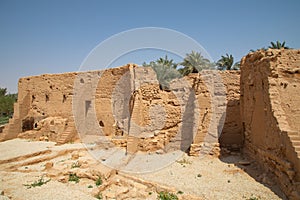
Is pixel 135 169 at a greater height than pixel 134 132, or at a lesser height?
lesser

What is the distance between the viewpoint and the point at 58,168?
8.29m

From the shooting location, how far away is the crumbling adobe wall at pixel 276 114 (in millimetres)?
5430

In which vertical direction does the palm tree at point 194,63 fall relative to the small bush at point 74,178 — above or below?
above

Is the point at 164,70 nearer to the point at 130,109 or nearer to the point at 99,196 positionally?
the point at 130,109

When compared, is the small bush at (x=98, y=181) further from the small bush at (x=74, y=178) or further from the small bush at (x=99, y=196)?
the small bush at (x=99, y=196)

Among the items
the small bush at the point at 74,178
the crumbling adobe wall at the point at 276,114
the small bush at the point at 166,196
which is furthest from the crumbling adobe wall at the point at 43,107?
the crumbling adobe wall at the point at 276,114

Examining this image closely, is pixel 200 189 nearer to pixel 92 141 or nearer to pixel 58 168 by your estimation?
pixel 58 168

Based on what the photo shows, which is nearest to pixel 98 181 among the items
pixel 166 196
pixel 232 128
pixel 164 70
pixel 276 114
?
pixel 166 196

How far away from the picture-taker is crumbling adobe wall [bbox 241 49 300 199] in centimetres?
543

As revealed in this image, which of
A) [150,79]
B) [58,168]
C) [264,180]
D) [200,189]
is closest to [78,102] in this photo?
[150,79]

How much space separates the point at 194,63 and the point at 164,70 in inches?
133

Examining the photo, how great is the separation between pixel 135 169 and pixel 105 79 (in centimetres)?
831

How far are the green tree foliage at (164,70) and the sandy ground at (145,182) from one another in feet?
41.5

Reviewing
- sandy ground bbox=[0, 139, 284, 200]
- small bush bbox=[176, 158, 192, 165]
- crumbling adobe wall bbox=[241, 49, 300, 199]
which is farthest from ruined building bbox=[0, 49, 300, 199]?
sandy ground bbox=[0, 139, 284, 200]
